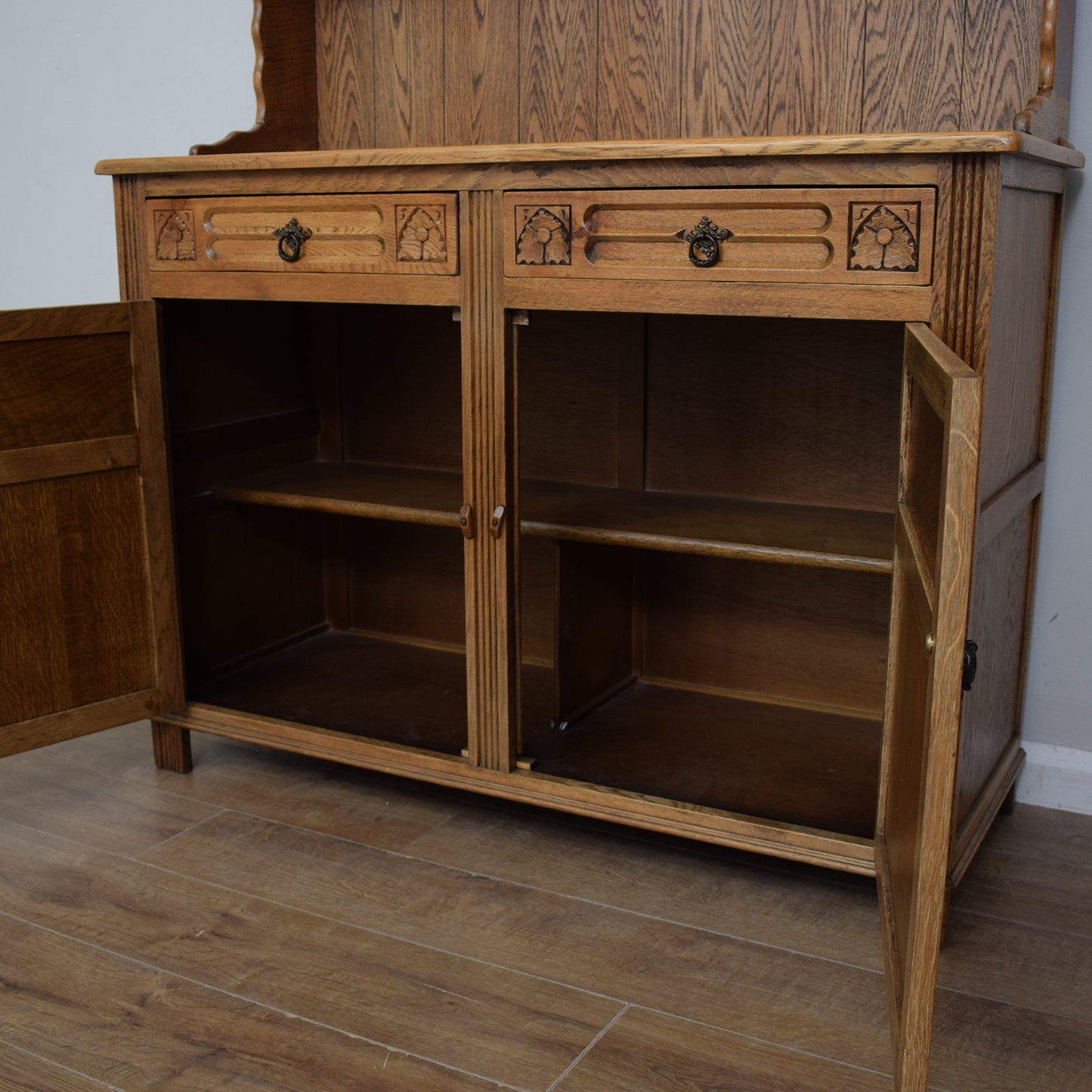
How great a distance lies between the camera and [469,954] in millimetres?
1892

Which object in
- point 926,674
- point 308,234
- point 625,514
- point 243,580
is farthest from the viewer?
point 243,580

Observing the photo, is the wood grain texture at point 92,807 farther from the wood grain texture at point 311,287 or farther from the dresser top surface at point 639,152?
the dresser top surface at point 639,152

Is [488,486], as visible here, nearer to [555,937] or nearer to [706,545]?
[706,545]

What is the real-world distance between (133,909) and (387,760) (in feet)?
1.69

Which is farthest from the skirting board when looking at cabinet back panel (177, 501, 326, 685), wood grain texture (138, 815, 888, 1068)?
cabinet back panel (177, 501, 326, 685)

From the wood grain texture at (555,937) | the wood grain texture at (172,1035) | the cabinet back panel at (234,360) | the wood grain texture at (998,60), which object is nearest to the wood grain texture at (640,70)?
the wood grain texture at (998,60)

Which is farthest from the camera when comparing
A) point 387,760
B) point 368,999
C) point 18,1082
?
point 387,760

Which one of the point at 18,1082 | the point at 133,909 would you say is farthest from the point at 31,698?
the point at 18,1082

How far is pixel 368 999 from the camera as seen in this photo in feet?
5.82

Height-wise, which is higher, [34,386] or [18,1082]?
[34,386]

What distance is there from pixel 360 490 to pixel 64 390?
661 mm

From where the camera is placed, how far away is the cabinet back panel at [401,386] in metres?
2.91

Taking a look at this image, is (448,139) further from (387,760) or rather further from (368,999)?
(368,999)

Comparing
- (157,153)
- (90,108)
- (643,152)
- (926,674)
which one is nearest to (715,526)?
(643,152)
